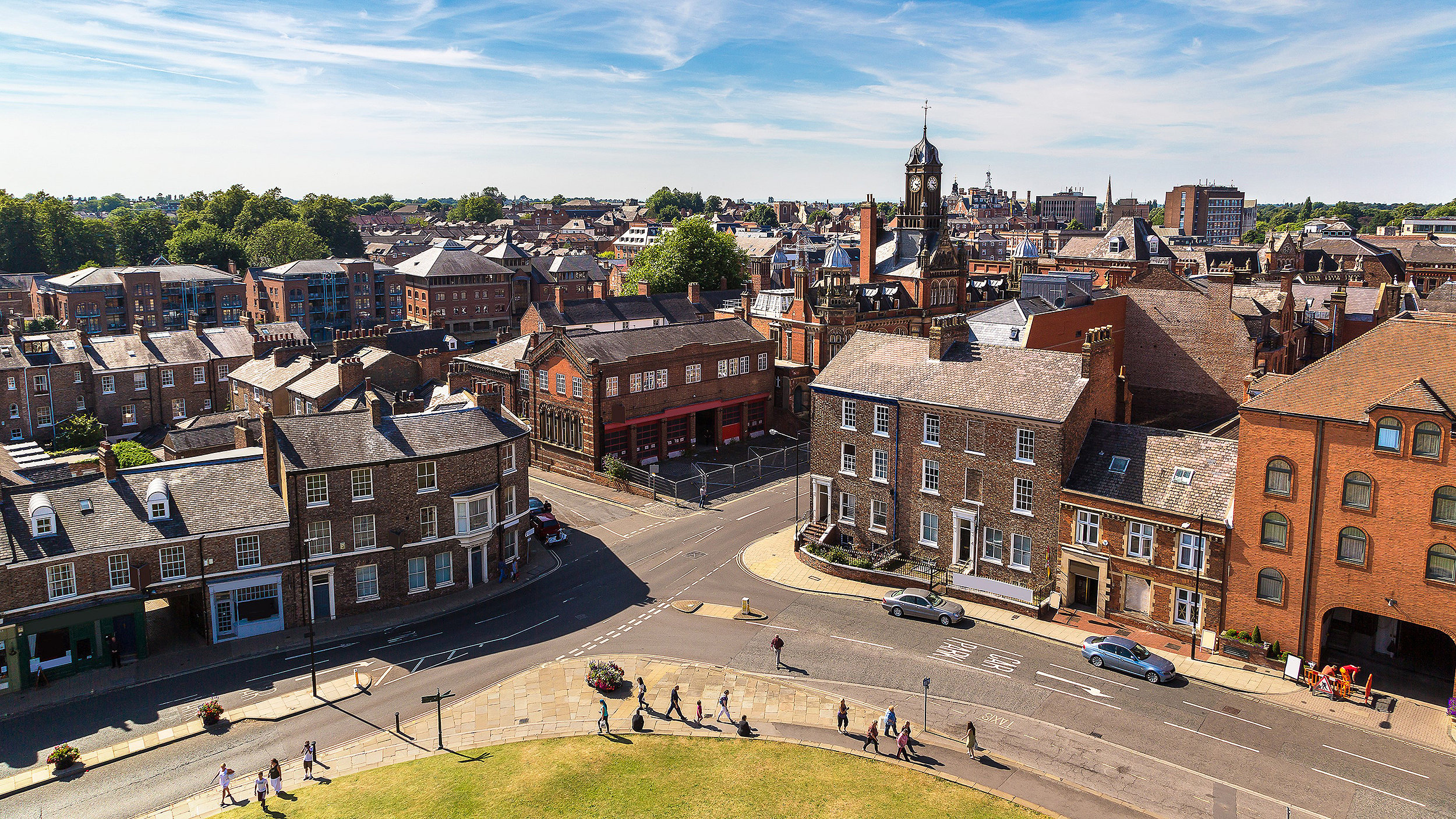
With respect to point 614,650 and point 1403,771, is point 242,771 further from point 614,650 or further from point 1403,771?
point 1403,771

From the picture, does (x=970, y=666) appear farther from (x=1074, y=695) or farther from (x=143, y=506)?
Result: (x=143, y=506)

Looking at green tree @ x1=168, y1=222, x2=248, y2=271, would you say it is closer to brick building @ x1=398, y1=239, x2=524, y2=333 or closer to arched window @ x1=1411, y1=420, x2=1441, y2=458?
brick building @ x1=398, y1=239, x2=524, y2=333

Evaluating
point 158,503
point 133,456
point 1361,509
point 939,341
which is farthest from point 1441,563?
point 133,456

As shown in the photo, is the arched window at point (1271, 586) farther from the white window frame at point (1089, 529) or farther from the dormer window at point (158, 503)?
the dormer window at point (158, 503)

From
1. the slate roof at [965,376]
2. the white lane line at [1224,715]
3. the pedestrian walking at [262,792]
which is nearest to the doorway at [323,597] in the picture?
the pedestrian walking at [262,792]

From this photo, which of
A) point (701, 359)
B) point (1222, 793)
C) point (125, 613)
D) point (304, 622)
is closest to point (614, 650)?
point (304, 622)

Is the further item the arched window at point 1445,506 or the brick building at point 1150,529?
the brick building at point 1150,529

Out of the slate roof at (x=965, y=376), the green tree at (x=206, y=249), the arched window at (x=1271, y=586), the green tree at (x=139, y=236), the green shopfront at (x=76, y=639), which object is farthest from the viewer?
the green tree at (x=139, y=236)

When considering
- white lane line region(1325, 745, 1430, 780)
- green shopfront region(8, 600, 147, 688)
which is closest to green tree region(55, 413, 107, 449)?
green shopfront region(8, 600, 147, 688)

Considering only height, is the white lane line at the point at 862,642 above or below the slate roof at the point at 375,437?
below
